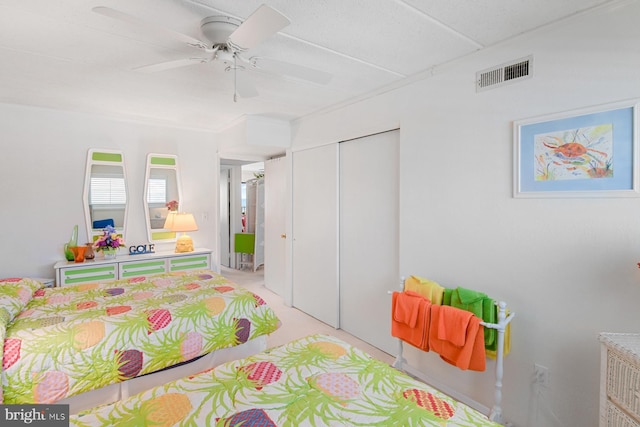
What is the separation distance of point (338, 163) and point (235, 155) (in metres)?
1.83

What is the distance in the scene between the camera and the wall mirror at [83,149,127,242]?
370cm

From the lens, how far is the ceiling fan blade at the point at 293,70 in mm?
1897

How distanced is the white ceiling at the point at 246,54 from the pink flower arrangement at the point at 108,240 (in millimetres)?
1381

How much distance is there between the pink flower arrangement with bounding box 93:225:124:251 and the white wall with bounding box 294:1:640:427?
3138 millimetres

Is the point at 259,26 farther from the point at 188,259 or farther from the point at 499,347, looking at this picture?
the point at 188,259

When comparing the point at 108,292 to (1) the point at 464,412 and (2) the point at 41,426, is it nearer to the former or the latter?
(2) the point at 41,426

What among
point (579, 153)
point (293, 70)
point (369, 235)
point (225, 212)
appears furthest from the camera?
point (225, 212)

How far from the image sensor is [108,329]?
6.29 feet

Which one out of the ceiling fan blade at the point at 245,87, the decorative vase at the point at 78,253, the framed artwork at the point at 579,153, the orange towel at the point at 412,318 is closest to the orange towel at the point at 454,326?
the orange towel at the point at 412,318

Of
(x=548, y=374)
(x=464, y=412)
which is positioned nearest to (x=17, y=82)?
(x=464, y=412)

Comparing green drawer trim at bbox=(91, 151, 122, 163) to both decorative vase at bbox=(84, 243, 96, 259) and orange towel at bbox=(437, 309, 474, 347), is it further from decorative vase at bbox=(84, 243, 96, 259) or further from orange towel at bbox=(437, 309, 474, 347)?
orange towel at bbox=(437, 309, 474, 347)

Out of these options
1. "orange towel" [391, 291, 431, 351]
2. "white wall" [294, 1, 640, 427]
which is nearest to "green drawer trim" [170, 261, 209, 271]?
"white wall" [294, 1, 640, 427]

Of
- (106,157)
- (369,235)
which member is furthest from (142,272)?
(369,235)

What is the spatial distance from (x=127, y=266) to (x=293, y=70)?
2999mm
